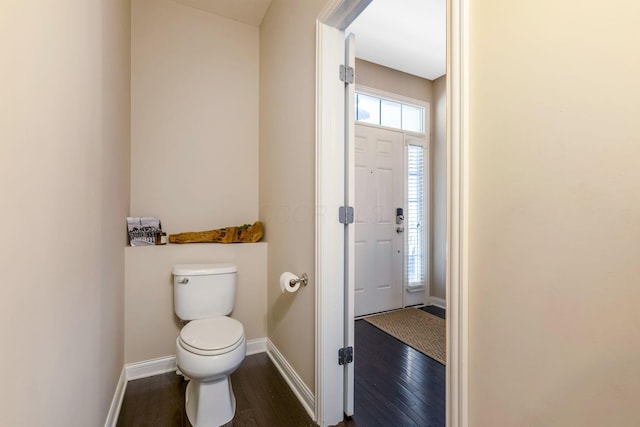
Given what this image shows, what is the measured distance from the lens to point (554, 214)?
2.09 ft

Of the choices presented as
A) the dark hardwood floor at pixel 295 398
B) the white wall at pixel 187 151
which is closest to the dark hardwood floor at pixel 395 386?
the dark hardwood floor at pixel 295 398

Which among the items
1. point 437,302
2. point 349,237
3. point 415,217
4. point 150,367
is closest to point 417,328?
point 437,302

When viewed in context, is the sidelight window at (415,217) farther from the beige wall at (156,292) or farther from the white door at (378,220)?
the beige wall at (156,292)

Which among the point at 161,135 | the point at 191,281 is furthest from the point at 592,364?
the point at 161,135

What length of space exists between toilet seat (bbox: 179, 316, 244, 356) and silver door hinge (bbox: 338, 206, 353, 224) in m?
0.87

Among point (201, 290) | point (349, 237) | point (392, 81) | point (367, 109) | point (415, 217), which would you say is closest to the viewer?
point (349, 237)

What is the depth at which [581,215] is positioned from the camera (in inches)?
23.5

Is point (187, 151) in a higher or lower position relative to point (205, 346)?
higher

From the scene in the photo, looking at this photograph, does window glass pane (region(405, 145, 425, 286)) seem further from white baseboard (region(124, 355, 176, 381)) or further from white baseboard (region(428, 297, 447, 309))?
white baseboard (region(124, 355, 176, 381))

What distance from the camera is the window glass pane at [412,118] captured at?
3.58m

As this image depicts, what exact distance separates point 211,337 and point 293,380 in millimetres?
630

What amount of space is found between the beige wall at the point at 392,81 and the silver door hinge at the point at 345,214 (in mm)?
2158

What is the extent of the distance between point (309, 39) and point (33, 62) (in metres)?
1.33

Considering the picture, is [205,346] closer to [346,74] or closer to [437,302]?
[346,74]
